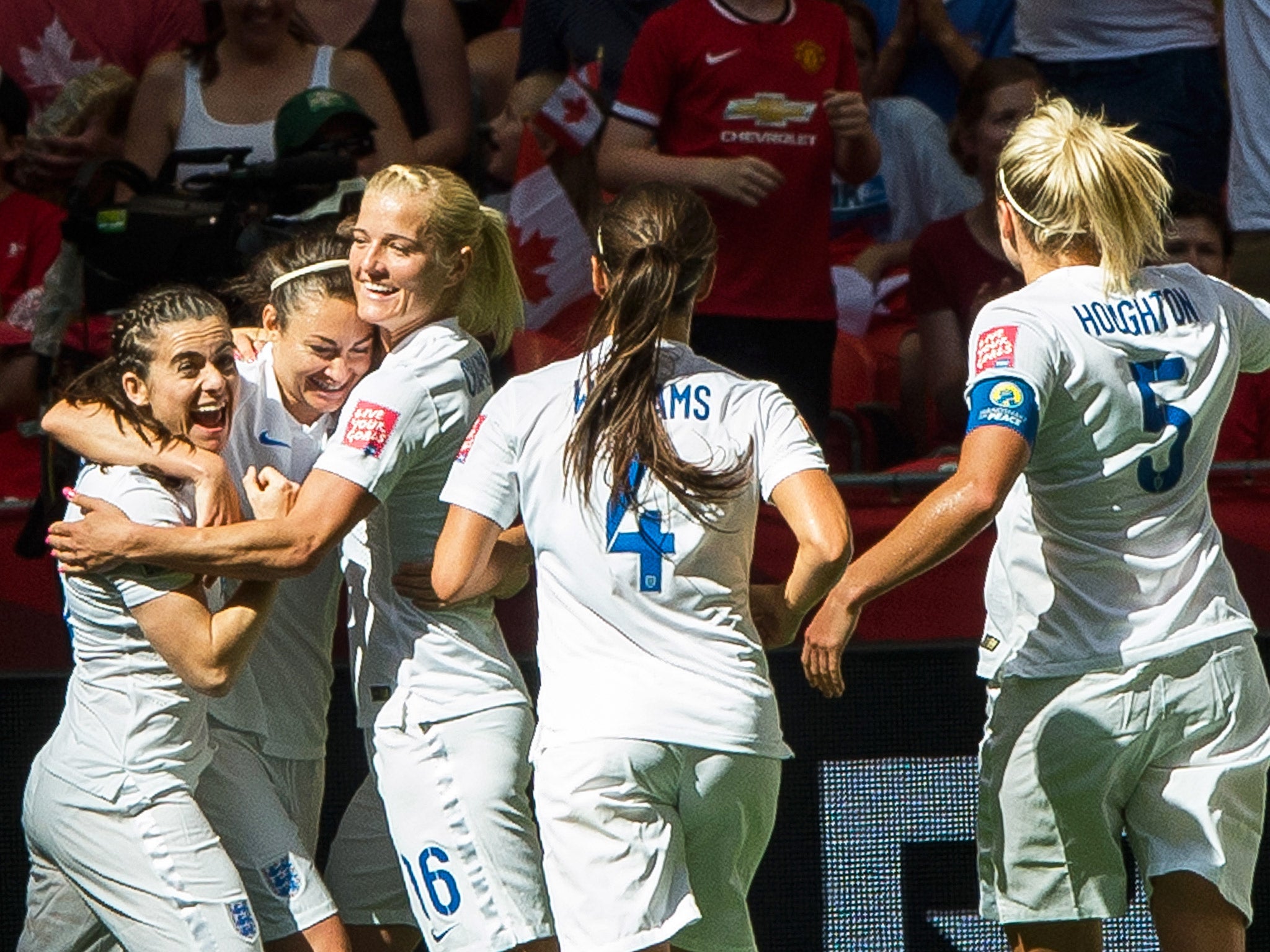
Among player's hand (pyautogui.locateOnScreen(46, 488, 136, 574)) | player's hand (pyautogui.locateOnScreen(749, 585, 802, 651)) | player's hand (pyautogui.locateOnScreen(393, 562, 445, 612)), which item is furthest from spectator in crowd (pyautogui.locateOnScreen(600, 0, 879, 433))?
player's hand (pyautogui.locateOnScreen(46, 488, 136, 574))

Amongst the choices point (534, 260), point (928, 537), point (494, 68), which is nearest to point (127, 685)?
point (928, 537)

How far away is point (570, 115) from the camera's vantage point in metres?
5.36

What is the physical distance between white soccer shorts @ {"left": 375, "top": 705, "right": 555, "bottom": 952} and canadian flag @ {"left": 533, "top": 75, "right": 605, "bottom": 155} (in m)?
2.34

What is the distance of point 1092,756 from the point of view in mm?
3279

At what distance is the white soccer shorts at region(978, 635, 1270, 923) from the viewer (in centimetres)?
326

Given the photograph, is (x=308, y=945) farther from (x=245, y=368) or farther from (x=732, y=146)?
(x=732, y=146)

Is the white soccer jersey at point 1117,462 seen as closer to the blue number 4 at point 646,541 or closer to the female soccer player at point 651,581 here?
the female soccer player at point 651,581

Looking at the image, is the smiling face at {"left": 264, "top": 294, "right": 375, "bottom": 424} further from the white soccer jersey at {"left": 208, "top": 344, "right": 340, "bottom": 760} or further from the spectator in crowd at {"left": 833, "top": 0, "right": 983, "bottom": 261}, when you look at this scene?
the spectator in crowd at {"left": 833, "top": 0, "right": 983, "bottom": 261}

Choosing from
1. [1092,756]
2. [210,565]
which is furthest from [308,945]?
[1092,756]

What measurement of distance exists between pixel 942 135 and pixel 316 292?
3077 mm

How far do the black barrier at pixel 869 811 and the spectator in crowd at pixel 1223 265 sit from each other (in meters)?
0.95

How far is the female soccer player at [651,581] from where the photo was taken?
3006mm

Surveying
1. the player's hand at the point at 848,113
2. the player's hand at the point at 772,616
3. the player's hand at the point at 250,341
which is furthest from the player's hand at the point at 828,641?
the player's hand at the point at 848,113

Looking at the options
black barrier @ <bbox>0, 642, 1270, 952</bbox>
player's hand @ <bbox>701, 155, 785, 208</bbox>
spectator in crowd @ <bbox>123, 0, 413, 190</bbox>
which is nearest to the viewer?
black barrier @ <bbox>0, 642, 1270, 952</bbox>
